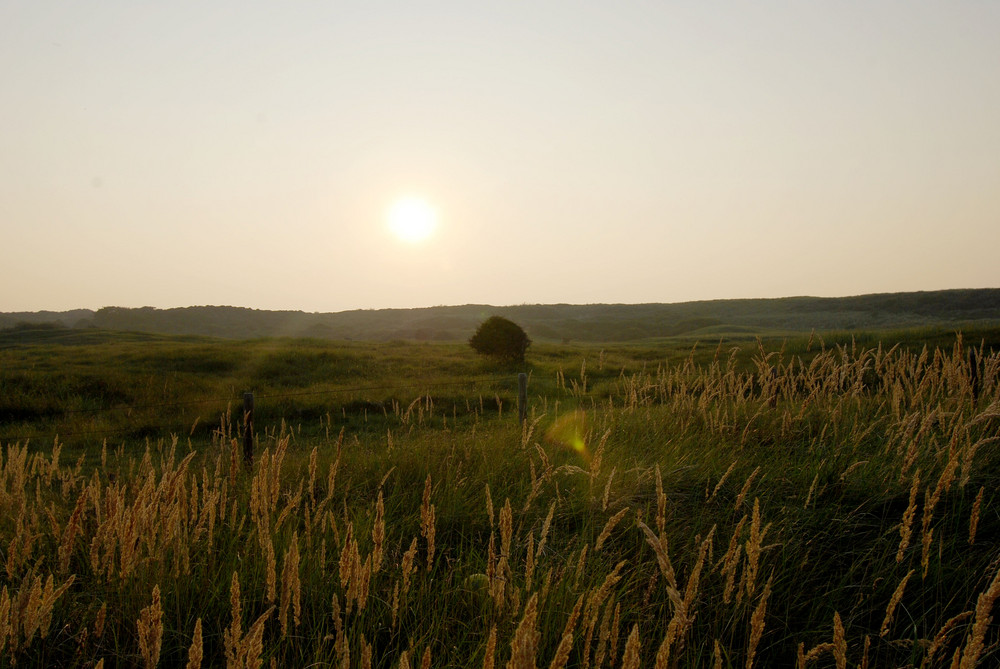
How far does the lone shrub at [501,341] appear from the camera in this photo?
25.3m

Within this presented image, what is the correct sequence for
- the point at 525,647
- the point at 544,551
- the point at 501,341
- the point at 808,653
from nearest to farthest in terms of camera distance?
the point at 525,647 → the point at 808,653 → the point at 544,551 → the point at 501,341

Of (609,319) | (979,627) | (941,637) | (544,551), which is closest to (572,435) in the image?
(544,551)

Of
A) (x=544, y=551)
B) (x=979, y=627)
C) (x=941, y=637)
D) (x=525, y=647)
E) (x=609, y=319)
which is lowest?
(x=609, y=319)

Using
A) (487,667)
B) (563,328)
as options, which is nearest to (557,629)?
(487,667)

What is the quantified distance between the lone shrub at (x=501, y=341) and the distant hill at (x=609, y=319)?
1098 inches

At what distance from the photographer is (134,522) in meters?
2.06

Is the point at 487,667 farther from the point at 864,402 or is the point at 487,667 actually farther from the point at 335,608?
the point at 864,402

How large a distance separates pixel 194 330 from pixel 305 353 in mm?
83207

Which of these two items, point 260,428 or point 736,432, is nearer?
point 736,432

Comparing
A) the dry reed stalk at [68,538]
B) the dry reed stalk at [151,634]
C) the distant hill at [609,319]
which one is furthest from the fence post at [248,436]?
the distant hill at [609,319]

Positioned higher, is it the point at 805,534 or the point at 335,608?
the point at 335,608

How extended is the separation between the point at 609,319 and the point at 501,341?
67.1 metres

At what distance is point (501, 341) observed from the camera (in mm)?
25250

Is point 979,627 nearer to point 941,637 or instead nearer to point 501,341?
point 941,637
